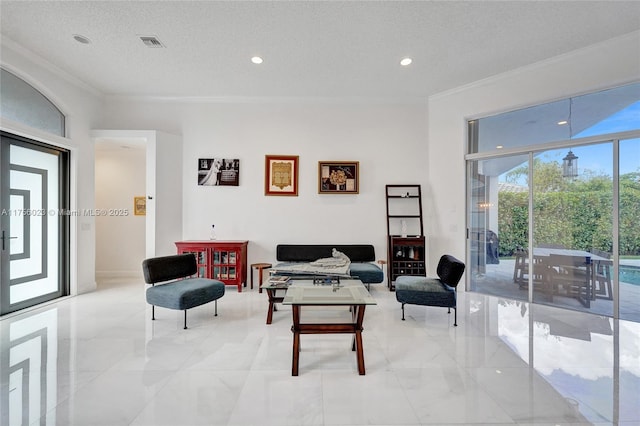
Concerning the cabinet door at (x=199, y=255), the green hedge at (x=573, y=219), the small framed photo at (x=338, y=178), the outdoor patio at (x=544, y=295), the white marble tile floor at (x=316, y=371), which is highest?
the small framed photo at (x=338, y=178)

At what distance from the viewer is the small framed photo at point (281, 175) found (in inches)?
210

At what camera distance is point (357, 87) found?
15.9ft

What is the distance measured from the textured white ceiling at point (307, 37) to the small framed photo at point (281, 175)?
1.32 meters

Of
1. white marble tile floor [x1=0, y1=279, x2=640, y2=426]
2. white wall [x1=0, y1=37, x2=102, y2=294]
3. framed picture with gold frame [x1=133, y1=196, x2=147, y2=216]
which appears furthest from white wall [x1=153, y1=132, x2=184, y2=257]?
white marble tile floor [x1=0, y1=279, x2=640, y2=426]

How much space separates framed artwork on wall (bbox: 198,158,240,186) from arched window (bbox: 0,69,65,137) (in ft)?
6.99

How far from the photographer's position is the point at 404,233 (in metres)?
5.19

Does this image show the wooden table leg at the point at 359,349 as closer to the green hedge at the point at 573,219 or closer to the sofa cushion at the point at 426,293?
the sofa cushion at the point at 426,293

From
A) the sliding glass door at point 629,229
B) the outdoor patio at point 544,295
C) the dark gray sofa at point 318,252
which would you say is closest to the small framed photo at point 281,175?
the dark gray sofa at point 318,252

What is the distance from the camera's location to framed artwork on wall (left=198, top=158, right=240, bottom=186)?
5.33m

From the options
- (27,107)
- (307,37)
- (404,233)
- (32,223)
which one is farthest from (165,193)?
(404,233)

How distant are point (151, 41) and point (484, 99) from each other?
16.2 feet

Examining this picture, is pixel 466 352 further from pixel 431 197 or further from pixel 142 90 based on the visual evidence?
pixel 142 90

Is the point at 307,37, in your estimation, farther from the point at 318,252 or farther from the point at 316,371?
the point at 316,371

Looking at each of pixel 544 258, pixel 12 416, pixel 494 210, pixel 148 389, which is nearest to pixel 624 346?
pixel 544 258
